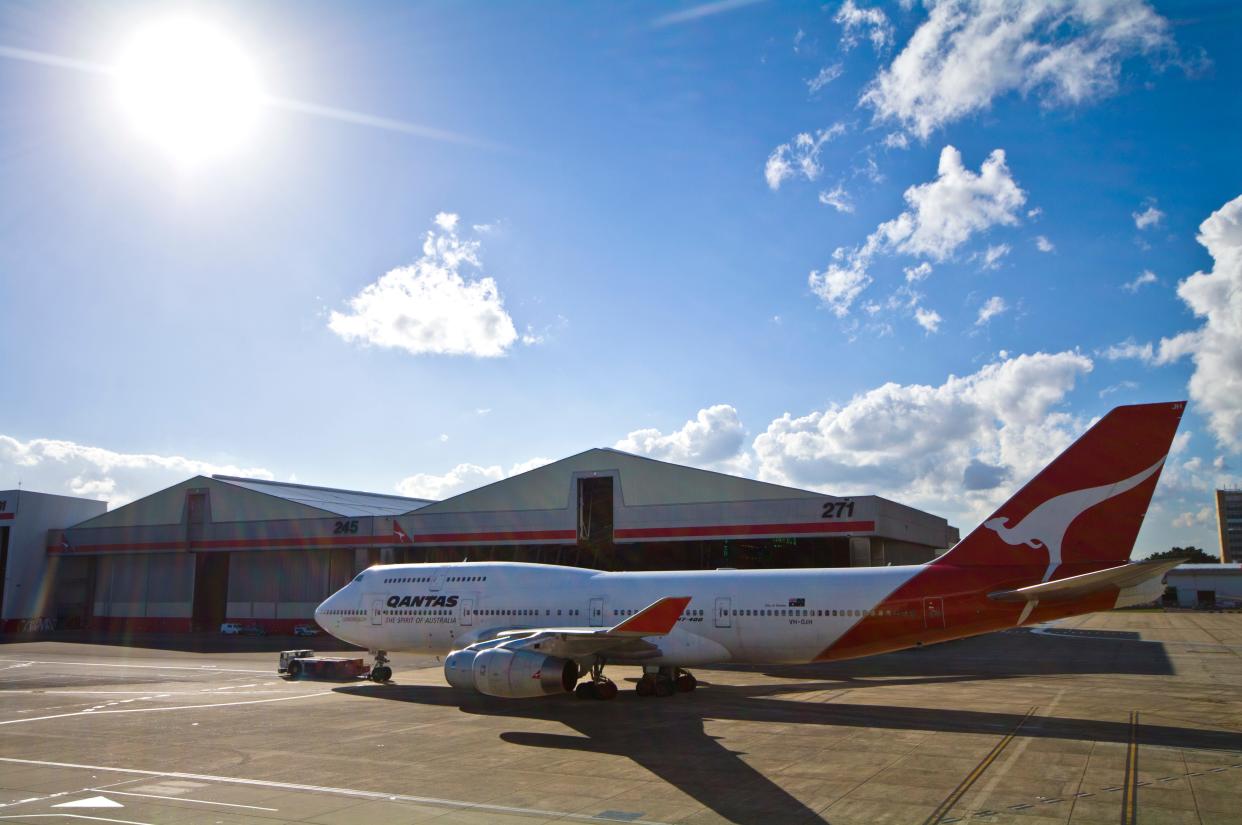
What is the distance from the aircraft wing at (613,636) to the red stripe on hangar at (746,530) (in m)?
23.8

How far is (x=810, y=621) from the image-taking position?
23.2 m

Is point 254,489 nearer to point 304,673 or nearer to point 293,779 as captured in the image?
point 304,673

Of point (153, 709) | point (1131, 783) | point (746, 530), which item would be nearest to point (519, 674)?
point (153, 709)

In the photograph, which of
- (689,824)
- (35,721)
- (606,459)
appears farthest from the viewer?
(606,459)

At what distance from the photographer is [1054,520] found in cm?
2116

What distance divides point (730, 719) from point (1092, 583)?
28.6ft

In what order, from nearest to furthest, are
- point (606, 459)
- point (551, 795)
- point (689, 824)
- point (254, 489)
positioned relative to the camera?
point (689, 824), point (551, 795), point (606, 459), point (254, 489)

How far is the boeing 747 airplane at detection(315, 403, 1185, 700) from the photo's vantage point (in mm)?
20000

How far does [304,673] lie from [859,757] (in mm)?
23126

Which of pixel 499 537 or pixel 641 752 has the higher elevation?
pixel 499 537

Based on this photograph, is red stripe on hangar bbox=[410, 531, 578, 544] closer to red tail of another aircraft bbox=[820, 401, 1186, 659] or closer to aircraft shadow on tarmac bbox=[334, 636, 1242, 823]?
aircraft shadow on tarmac bbox=[334, 636, 1242, 823]

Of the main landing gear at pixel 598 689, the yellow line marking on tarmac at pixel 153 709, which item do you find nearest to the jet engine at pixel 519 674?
the main landing gear at pixel 598 689

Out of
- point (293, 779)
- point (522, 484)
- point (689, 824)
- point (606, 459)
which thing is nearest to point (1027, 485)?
point (689, 824)

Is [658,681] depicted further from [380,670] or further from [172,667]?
[172,667]
